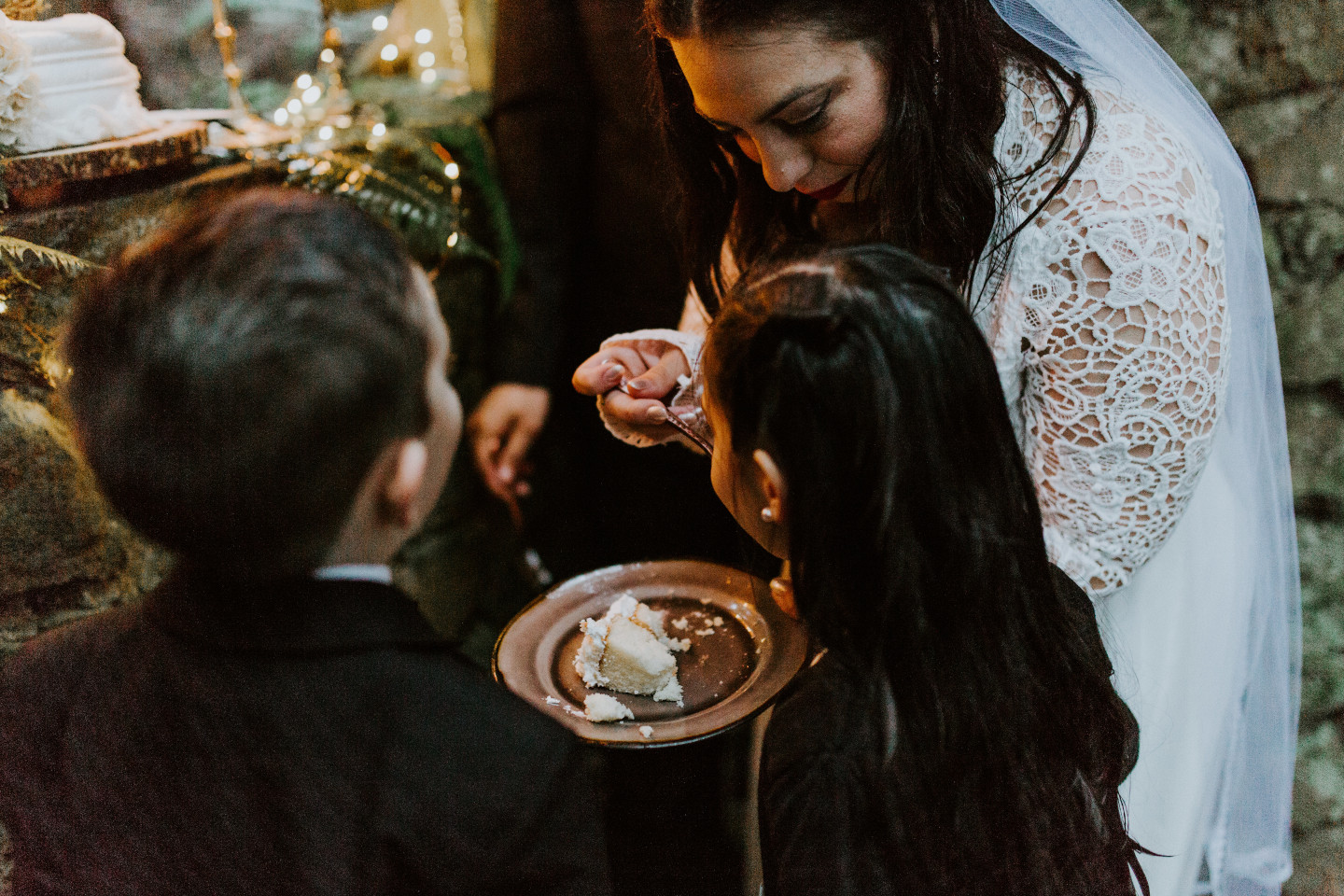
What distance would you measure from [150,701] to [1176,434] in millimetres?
1133

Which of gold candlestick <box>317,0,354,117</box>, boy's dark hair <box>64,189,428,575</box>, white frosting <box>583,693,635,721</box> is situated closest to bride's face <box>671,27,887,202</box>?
boy's dark hair <box>64,189,428,575</box>

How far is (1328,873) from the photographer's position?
6.72 feet

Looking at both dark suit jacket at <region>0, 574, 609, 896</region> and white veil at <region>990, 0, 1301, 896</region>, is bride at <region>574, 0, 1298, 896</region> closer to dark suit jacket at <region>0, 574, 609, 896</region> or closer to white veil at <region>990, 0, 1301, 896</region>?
white veil at <region>990, 0, 1301, 896</region>

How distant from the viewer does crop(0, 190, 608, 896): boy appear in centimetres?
67

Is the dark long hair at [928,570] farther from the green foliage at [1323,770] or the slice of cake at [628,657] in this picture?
the green foliage at [1323,770]

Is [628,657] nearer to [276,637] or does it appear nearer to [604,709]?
[604,709]

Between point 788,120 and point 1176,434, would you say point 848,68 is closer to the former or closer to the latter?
point 788,120

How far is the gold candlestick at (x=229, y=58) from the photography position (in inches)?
50.2

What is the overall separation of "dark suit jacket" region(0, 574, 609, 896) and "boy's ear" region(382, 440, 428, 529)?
0.06 metres

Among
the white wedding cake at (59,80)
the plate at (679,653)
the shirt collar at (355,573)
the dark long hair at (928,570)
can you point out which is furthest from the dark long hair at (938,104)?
the shirt collar at (355,573)

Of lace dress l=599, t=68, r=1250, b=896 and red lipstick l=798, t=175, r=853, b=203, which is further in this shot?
A: red lipstick l=798, t=175, r=853, b=203

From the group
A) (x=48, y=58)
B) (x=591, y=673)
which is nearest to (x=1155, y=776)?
(x=591, y=673)

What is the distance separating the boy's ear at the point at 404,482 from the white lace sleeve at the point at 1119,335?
77 cm

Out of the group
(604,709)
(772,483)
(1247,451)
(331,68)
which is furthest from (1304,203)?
(331,68)
